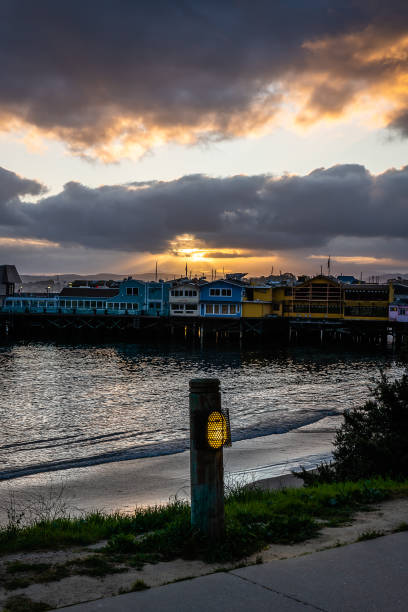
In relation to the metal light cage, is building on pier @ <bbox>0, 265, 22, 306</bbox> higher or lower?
higher

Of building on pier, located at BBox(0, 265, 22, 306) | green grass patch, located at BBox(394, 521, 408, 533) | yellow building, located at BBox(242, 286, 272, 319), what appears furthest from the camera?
building on pier, located at BBox(0, 265, 22, 306)

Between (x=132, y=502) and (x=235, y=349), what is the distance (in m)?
53.4

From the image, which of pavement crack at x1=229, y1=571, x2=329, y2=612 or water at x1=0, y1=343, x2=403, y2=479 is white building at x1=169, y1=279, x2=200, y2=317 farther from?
pavement crack at x1=229, y1=571, x2=329, y2=612

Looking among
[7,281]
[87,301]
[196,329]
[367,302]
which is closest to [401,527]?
[367,302]

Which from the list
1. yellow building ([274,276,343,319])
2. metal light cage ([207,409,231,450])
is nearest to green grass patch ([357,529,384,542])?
metal light cage ([207,409,231,450])

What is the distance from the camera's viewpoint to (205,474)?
550cm

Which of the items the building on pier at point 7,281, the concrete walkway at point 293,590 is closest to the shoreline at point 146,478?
the concrete walkway at point 293,590

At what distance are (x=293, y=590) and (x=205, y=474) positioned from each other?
4.99 feet

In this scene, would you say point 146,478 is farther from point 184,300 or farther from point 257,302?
point 184,300

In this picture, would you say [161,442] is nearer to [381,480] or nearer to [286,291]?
[381,480]

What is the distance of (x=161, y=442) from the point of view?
2058 cm

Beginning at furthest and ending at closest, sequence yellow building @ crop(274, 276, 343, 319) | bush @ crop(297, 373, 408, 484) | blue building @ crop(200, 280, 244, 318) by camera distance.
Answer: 1. blue building @ crop(200, 280, 244, 318)
2. yellow building @ crop(274, 276, 343, 319)
3. bush @ crop(297, 373, 408, 484)

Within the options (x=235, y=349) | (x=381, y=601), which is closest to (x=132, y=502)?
(x=381, y=601)

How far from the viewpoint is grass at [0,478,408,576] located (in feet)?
17.4
